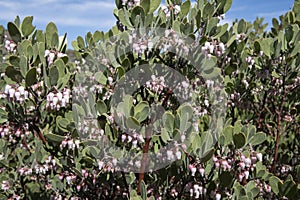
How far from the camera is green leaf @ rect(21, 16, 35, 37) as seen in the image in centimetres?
281

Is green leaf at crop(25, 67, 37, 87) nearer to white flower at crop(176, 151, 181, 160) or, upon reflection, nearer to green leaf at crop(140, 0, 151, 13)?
green leaf at crop(140, 0, 151, 13)

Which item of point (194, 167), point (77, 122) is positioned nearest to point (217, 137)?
point (194, 167)

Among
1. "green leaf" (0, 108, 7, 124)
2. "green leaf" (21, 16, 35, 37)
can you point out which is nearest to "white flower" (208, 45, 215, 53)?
"green leaf" (21, 16, 35, 37)

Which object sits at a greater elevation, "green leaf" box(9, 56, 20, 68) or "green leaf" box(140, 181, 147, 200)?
"green leaf" box(9, 56, 20, 68)

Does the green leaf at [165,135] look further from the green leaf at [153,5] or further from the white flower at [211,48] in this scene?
the green leaf at [153,5]

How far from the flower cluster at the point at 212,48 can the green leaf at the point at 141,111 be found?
2.46ft

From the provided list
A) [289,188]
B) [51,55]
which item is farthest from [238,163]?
[51,55]

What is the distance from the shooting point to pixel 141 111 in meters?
2.60

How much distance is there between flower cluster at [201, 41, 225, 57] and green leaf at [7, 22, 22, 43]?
144 cm

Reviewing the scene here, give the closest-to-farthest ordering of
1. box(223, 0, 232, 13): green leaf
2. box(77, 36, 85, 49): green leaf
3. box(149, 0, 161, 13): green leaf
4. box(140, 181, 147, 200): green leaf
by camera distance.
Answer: box(140, 181, 147, 200): green leaf, box(149, 0, 161, 13): green leaf, box(223, 0, 232, 13): green leaf, box(77, 36, 85, 49): green leaf

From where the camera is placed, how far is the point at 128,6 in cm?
313

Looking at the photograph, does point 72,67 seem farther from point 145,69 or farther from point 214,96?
point 214,96

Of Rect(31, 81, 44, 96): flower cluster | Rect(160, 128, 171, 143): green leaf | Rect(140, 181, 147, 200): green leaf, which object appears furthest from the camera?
Rect(31, 81, 44, 96): flower cluster

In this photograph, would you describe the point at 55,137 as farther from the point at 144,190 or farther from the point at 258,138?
the point at 258,138
